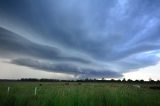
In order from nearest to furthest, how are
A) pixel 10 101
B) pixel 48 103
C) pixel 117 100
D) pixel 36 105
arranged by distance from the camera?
1. pixel 36 105
2. pixel 48 103
3. pixel 10 101
4. pixel 117 100

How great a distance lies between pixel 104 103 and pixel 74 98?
1.83m

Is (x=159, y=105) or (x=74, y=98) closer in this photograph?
(x=74, y=98)

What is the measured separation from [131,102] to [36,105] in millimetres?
5996

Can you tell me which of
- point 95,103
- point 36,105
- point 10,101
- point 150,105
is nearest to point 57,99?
point 36,105

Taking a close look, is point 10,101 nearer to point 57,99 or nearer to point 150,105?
point 57,99

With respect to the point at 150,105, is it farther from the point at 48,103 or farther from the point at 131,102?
the point at 48,103

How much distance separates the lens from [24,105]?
9477 millimetres

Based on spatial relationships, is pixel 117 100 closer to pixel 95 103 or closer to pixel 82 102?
pixel 95 103

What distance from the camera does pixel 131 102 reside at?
1141 centimetres

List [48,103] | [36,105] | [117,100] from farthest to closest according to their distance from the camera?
[117,100]
[48,103]
[36,105]

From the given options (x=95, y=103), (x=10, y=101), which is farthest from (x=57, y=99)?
(x=10, y=101)

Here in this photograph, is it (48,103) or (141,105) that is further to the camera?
(141,105)

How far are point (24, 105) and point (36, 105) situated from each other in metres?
0.92

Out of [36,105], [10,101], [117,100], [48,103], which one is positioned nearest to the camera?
[36,105]
